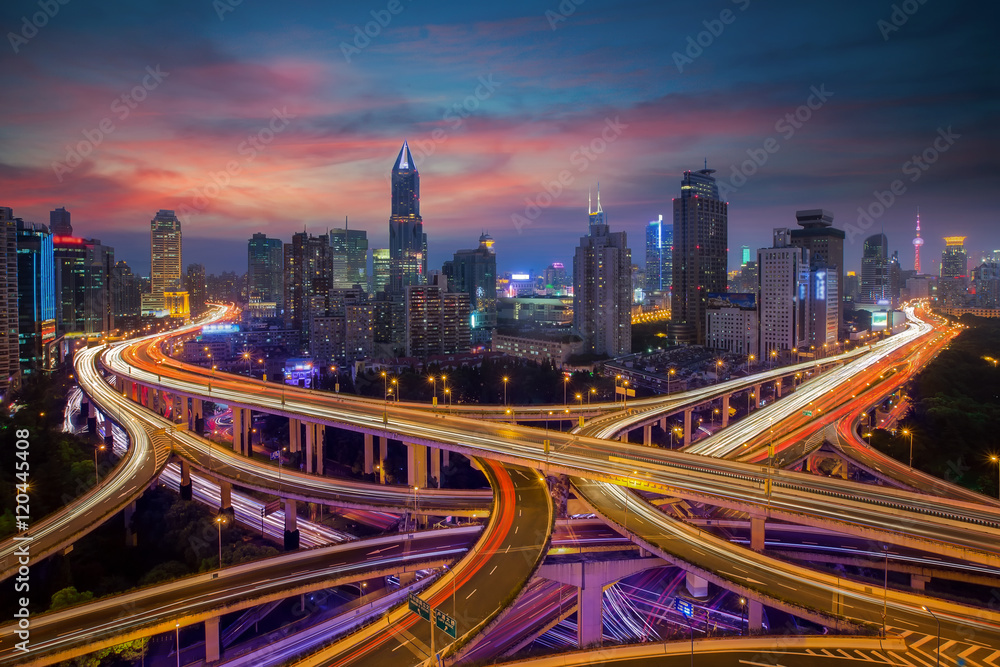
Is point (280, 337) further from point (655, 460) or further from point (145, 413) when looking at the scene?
point (655, 460)

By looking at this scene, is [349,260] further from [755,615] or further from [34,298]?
[755,615]

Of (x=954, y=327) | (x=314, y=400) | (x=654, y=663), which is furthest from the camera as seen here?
(x=954, y=327)

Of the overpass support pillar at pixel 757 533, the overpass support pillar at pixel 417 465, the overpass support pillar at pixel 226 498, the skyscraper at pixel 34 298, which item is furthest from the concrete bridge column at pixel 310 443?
the skyscraper at pixel 34 298

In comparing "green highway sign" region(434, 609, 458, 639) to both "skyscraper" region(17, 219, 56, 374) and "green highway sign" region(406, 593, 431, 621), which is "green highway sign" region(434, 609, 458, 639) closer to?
"green highway sign" region(406, 593, 431, 621)

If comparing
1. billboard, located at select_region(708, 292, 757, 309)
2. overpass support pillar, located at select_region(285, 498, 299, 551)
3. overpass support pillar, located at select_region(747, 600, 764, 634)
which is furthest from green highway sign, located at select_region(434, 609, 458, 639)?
billboard, located at select_region(708, 292, 757, 309)

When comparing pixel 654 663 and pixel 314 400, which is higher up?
pixel 314 400

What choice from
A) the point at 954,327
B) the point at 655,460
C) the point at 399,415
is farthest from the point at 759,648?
the point at 954,327
